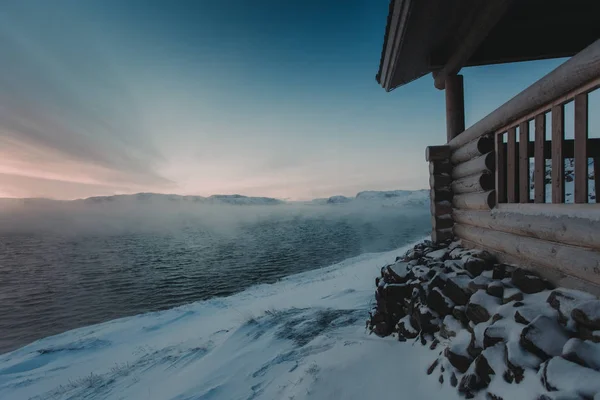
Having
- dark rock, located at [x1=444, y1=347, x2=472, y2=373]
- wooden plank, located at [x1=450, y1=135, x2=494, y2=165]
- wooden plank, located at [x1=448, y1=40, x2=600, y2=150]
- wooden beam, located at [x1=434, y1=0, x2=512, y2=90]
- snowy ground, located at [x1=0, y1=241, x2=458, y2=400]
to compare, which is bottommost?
snowy ground, located at [x1=0, y1=241, x2=458, y2=400]

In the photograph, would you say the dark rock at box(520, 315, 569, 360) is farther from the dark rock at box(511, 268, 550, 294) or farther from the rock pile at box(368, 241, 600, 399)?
the dark rock at box(511, 268, 550, 294)

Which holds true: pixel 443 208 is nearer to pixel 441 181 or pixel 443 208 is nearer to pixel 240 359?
pixel 441 181

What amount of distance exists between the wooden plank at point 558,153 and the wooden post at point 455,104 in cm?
306

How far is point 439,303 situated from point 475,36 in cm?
429

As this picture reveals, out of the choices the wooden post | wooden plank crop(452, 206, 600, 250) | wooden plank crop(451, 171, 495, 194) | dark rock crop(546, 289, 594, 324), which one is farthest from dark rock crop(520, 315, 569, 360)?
the wooden post

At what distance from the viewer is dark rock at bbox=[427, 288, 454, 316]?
3.79m

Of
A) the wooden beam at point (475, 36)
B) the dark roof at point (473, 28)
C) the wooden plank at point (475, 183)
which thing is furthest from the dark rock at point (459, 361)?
the wooden beam at point (475, 36)

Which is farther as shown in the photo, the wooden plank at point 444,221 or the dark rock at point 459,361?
the wooden plank at point 444,221

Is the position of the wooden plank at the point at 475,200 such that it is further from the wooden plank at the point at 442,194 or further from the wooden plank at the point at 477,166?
the wooden plank at the point at 477,166

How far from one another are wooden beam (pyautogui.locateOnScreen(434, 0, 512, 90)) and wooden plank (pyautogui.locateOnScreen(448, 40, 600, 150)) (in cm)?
150

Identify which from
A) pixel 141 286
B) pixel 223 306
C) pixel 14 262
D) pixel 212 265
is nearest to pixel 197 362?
pixel 223 306

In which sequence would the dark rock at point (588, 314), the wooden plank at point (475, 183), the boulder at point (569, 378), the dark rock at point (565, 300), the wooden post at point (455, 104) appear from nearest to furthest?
the boulder at point (569, 378) < the dark rock at point (588, 314) < the dark rock at point (565, 300) < the wooden plank at point (475, 183) < the wooden post at point (455, 104)

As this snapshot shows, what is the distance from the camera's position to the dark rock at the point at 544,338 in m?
2.25

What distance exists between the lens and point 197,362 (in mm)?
5922
